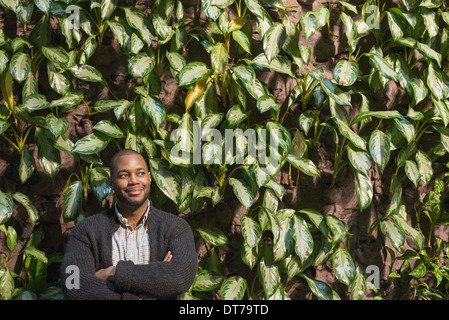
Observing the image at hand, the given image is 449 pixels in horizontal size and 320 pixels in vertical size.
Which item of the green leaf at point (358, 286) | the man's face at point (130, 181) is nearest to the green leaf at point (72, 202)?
the man's face at point (130, 181)

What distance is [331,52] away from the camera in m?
2.12

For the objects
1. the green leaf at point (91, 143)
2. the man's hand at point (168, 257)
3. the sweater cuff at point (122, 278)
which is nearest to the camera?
the sweater cuff at point (122, 278)

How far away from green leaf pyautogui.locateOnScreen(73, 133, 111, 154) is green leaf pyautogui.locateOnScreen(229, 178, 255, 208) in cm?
49

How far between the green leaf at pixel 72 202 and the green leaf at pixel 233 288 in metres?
0.61

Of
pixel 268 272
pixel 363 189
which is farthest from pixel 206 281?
pixel 363 189

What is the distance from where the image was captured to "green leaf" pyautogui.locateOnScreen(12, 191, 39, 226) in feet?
6.36

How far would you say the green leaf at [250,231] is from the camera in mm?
1865

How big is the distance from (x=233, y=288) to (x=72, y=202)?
2.20 ft

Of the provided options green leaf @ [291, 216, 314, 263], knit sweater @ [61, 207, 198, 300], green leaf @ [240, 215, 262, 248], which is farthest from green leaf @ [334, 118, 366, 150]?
knit sweater @ [61, 207, 198, 300]

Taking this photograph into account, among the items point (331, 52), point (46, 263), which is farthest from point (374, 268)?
point (46, 263)

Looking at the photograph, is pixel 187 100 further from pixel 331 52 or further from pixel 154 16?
pixel 331 52

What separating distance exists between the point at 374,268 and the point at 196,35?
1183 millimetres

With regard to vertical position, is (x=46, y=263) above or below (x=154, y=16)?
below

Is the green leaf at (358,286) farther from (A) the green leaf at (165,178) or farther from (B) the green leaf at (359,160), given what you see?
(A) the green leaf at (165,178)
